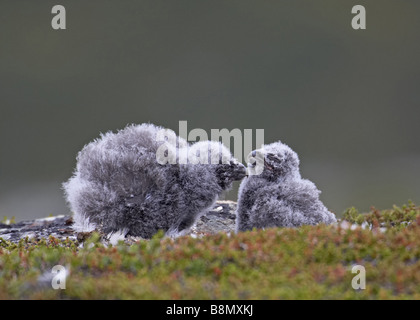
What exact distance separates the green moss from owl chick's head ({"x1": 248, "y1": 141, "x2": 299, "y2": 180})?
9.03ft

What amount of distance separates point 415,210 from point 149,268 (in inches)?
271

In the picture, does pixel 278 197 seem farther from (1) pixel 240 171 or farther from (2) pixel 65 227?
(2) pixel 65 227

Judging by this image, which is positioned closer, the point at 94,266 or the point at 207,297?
the point at 207,297

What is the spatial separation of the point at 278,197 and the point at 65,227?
196 inches

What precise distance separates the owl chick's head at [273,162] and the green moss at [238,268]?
9.03 ft

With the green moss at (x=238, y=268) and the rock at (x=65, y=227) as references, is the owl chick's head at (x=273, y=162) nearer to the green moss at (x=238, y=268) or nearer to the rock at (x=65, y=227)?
the rock at (x=65, y=227)

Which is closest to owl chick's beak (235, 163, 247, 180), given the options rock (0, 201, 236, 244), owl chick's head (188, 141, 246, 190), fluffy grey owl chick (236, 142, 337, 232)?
owl chick's head (188, 141, 246, 190)

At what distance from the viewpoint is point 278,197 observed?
11.2 metres

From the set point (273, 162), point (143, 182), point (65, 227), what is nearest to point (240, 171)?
point (273, 162)

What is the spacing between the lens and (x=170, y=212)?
10672 millimetres

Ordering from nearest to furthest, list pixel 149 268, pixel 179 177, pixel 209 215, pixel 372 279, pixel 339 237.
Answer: pixel 372 279
pixel 149 268
pixel 339 237
pixel 179 177
pixel 209 215

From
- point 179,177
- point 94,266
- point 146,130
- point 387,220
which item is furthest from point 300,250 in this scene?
point 387,220

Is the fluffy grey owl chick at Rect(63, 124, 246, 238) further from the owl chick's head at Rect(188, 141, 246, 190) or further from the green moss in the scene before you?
the green moss
